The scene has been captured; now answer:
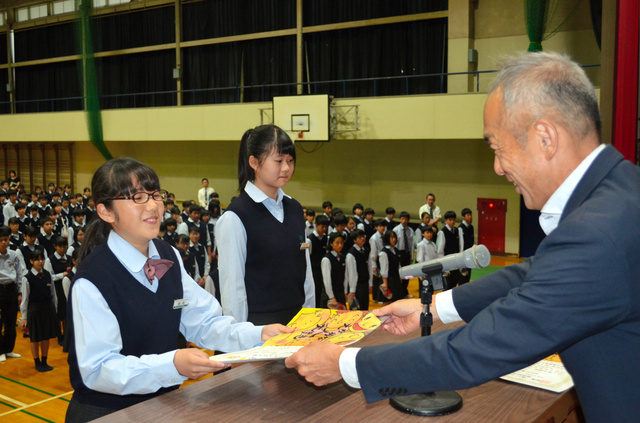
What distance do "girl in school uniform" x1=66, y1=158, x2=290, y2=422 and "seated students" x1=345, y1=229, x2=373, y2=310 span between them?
19.0 ft

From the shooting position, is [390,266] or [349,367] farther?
[390,266]

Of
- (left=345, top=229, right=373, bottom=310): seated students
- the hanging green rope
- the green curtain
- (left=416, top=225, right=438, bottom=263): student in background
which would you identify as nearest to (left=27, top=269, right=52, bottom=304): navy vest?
(left=345, top=229, right=373, bottom=310): seated students

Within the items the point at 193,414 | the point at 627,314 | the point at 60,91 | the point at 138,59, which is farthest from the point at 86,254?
the point at 60,91

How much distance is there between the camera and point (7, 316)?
252 inches

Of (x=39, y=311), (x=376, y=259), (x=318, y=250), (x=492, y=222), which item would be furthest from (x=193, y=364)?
(x=492, y=222)

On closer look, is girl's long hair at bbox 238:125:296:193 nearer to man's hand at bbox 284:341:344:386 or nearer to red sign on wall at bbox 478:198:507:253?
man's hand at bbox 284:341:344:386

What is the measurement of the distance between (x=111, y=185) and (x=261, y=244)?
3.02 ft

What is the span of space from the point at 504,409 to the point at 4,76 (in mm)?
23075

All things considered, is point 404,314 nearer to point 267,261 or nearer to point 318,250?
point 267,261

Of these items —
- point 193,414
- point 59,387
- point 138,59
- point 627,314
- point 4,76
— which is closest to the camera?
point 627,314

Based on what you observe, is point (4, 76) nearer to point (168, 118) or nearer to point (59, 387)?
point (168, 118)

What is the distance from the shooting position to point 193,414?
153 centimetres

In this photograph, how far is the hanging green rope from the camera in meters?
15.1

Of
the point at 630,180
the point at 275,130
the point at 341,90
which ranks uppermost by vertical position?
the point at 341,90
